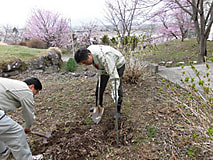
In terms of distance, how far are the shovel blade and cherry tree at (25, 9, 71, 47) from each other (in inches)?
425

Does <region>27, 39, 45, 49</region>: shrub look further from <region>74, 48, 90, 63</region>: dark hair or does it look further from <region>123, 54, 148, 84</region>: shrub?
<region>74, 48, 90, 63</region>: dark hair

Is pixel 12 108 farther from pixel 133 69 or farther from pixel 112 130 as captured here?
pixel 133 69

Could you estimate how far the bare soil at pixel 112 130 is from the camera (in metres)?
1.71

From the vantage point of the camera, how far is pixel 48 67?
21.8ft

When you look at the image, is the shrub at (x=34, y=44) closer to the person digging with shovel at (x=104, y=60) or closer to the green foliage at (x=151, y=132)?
the person digging with shovel at (x=104, y=60)

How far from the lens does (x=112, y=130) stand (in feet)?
6.91

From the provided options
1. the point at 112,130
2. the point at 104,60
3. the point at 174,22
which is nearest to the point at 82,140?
the point at 112,130

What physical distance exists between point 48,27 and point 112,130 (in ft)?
39.0

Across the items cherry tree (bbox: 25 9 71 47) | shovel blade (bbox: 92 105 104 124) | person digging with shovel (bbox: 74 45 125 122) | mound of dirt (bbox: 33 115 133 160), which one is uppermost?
cherry tree (bbox: 25 9 71 47)

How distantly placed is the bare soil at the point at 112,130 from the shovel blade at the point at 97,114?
0.07 metres

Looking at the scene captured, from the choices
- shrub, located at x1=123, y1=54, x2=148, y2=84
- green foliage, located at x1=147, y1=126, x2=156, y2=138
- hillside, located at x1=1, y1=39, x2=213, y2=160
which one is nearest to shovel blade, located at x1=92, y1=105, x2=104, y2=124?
hillside, located at x1=1, y1=39, x2=213, y2=160

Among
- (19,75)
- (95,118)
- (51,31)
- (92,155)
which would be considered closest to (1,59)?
(19,75)

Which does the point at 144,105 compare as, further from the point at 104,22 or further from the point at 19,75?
the point at 104,22

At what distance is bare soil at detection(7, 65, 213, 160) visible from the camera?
1707 mm
